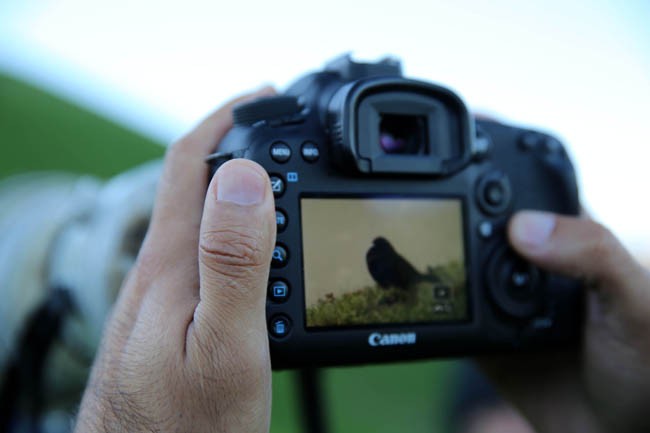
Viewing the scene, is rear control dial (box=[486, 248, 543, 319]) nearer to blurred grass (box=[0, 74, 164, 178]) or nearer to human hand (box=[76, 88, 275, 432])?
human hand (box=[76, 88, 275, 432])

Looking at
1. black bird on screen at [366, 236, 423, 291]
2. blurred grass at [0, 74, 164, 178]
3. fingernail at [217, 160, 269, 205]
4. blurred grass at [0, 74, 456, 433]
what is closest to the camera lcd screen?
black bird on screen at [366, 236, 423, 291]

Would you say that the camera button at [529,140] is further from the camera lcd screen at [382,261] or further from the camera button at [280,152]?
the camera button at [280,152]

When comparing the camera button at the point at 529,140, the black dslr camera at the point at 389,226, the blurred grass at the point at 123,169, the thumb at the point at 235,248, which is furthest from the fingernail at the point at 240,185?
the blurred grass at the point at 123,169

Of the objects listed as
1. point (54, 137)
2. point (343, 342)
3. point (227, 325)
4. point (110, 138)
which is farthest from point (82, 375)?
point (110, 138)

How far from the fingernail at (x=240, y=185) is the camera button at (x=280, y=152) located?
7.1 inches

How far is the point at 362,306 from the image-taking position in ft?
3.24

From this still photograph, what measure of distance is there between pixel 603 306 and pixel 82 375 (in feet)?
5.02

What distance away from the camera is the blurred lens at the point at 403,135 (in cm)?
106

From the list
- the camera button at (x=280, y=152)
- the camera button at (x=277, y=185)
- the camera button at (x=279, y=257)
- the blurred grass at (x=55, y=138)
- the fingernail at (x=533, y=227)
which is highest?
the blurred grass at (x=55, y=138)

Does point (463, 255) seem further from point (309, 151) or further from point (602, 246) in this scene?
point (309, 151)

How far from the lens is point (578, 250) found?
1.08 m

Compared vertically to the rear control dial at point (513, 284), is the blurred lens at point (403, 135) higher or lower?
higher

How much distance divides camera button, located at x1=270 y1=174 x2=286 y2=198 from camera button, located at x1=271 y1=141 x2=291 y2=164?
0.02 metres

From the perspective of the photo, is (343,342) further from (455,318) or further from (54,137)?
(54,137)
